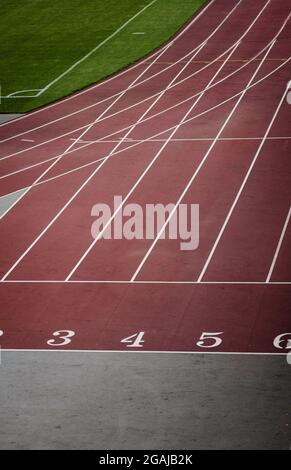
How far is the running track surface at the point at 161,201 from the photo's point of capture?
52.4 feet

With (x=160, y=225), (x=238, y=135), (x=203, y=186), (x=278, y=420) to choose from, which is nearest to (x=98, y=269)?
(x=160, y=225)

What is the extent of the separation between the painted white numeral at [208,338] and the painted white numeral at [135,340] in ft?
2.80

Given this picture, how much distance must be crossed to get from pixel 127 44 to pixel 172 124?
32.9 ft

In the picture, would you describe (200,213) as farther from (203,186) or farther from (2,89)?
(2,89)

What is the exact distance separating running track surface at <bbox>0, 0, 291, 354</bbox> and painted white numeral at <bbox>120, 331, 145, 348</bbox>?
0.11ft

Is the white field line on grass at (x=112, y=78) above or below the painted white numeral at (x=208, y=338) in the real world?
above

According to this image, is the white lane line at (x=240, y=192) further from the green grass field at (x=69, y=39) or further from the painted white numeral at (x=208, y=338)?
the green grass field at (x=69, y=39)

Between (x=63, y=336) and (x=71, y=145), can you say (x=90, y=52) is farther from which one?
(x=63, y=336)

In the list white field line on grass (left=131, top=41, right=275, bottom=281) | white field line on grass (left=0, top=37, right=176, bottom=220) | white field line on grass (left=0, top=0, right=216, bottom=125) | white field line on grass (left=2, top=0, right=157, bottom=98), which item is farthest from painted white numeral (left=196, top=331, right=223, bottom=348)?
white field line on grass (left=2, top=0, right=157, bottom=98)

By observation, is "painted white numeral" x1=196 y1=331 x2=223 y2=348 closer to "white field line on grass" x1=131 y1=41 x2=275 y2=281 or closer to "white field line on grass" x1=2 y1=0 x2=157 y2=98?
"white field line on grass" x1=131 y1=41 x2=275 y2=281

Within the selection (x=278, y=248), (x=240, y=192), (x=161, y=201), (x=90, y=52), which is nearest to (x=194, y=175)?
(x=240, y=192)

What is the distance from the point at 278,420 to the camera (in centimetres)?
1290

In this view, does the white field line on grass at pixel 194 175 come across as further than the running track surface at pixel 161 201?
Yes

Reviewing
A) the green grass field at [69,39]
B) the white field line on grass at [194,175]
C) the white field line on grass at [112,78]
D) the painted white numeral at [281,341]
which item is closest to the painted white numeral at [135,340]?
the painted white numeral at [281,341]
